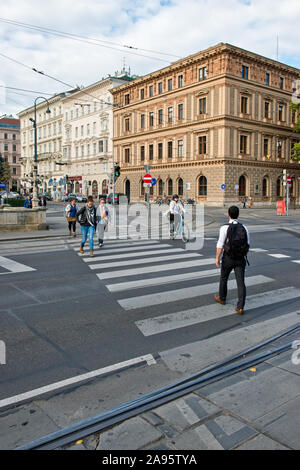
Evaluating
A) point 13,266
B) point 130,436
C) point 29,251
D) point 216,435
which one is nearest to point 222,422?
point 216,435

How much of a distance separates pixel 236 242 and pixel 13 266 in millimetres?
6319

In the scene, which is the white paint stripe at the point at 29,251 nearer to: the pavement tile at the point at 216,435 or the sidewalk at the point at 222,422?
the sidewalk at the point at 222,422

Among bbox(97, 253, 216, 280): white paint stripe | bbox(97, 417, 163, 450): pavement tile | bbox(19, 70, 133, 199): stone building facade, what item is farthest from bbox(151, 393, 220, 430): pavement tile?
bbox(19, 70, 133, 199): stone building facade

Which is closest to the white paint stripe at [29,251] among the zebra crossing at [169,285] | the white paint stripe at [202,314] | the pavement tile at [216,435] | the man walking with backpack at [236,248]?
the zebra crossing at [169,285]

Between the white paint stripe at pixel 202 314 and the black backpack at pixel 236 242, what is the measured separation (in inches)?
38.0

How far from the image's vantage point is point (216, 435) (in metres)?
3.20

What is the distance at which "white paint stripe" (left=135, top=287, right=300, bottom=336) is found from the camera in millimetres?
5734

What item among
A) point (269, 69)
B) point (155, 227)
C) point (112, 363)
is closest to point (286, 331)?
point (112, 363)

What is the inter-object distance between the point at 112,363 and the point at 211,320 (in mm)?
2032

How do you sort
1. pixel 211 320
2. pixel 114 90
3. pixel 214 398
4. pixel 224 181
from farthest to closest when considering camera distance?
pixel 114 90 → pixel 224 181 → pixel 211 320 → pixel 214 398

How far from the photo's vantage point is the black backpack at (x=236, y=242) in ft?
20.3

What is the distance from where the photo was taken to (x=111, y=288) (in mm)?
7848

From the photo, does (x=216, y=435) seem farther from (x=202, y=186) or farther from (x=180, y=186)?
(x=180, y=186)

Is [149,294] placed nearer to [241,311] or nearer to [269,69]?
[241,311]
